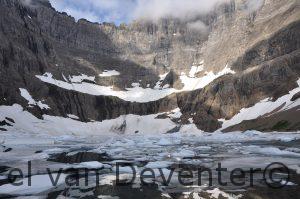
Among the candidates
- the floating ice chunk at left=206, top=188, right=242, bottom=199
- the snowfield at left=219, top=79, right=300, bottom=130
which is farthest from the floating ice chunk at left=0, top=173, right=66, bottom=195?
the snowfield at left=219, top=79, right=300, bottom=130

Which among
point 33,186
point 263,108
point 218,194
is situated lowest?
point 218,194

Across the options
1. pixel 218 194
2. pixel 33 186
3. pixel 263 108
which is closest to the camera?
pixel 218 194

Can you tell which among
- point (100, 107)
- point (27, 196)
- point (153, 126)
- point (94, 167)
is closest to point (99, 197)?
point (27, 196)

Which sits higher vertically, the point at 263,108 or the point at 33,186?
the point at 263,108

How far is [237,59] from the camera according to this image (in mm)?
199250

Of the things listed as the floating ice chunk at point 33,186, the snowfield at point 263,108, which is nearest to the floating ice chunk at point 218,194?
the floating ice chunk at point 33,186

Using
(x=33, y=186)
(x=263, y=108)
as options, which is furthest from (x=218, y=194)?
(x=263, y=108)

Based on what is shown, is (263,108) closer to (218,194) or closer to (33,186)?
(218,194)

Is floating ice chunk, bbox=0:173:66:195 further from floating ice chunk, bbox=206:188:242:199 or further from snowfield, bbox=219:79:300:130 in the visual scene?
snowfield, bbox=219:79:300:130

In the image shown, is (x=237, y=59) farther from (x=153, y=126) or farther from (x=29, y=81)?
(x=29, y=81)

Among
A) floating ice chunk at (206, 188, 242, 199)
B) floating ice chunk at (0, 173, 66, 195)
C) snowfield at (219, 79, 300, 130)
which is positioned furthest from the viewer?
snowfield at (219, 79, 300, 130)

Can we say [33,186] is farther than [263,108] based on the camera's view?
No

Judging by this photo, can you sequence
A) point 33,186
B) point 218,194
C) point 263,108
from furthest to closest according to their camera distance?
point 263,108
point 33,186
point 218,194

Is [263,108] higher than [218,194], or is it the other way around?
[263,108]
